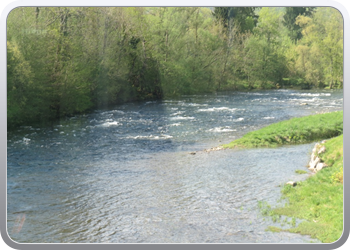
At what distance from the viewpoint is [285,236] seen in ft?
15.7

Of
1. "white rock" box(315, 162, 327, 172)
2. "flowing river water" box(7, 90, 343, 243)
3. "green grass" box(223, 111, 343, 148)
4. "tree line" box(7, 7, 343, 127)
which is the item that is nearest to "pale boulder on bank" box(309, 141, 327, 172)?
"white rock" box(315, 162, 327, 172)

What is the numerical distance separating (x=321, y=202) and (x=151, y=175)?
3958mm

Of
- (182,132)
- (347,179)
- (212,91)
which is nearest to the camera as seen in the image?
(347,179)

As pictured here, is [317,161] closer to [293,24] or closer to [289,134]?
[293,24]

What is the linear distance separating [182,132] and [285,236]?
8903 millimetres

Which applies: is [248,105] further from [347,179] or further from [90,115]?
[347,179]

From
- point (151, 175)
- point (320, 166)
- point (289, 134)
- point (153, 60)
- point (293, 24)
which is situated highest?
point (293, 24)

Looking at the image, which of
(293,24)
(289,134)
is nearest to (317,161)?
(293,24)

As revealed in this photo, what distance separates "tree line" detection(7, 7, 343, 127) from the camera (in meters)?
8.70

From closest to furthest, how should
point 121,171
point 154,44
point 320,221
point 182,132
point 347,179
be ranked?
point 347,179
point 320,221
point 121,171
point 154,44
point 182,132

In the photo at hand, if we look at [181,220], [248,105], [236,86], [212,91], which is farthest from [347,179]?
[248,105]

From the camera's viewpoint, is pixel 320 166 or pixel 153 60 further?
pixel 153 60

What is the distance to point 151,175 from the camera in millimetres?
8805

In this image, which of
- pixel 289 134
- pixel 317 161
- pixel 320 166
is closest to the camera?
pixel 320 166
